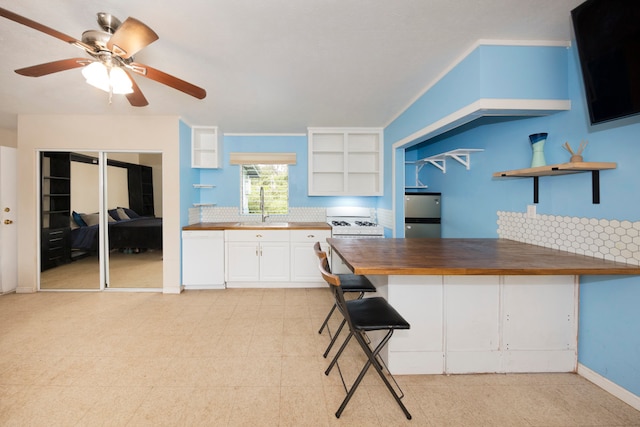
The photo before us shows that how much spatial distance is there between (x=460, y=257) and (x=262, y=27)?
2.03 metres

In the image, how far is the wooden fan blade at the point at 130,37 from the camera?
4.56 ft

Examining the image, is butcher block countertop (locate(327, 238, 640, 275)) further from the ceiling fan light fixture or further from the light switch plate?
the ceiling fan light fixture

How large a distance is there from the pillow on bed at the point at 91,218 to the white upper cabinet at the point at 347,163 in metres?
2.99

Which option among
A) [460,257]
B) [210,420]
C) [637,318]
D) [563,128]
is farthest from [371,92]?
[210,420]

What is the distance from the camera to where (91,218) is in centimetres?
367

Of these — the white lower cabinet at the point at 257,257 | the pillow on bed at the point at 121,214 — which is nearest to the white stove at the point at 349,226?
the white lower cabinet at the point at 257,257

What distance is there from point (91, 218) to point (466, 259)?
14.8 ft

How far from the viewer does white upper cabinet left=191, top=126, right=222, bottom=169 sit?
408 centimetres

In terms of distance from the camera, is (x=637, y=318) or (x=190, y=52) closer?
(x=637, y=318)

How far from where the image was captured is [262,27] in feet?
5.79

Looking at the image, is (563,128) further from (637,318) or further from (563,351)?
(563,351)

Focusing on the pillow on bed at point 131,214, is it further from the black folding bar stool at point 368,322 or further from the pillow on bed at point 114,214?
the black folding bar stool at point 368,322

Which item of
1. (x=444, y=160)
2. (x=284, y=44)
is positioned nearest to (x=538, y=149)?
(x=444, y=160)

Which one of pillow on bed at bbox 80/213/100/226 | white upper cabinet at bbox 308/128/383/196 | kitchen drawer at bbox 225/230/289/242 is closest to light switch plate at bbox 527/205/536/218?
white upper cabinet at bbox 308/128/383/196
